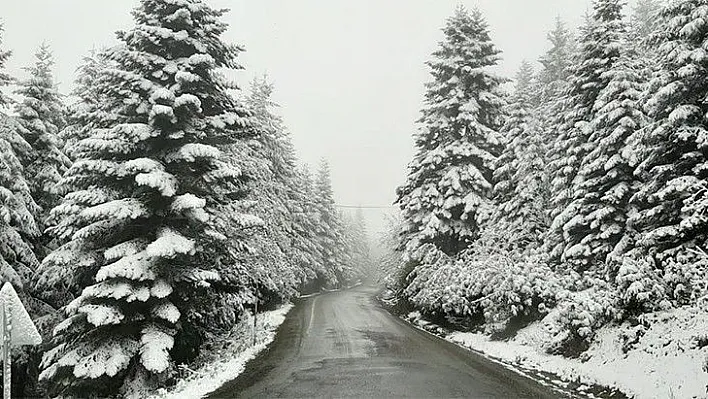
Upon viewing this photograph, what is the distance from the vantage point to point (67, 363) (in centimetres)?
1276

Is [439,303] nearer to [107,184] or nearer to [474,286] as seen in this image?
[474,286]

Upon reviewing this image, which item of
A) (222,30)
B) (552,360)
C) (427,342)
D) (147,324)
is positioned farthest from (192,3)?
(552,360)

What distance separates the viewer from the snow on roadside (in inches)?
451

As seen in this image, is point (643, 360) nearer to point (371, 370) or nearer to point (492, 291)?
point (371, 370)

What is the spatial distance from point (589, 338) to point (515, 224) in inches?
301

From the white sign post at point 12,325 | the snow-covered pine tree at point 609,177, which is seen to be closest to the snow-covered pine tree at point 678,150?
the snow-covered pine tree at point 609,177

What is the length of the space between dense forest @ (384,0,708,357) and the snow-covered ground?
0.36 meters

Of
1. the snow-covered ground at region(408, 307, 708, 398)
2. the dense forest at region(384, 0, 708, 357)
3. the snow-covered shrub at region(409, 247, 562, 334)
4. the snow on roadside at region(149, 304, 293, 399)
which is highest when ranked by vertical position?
the dense forest at region(384, 0, 708, 357)

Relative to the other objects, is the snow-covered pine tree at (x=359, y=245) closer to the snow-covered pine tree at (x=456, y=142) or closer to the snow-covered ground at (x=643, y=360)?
the snow-covered pine tree at (x=456, y=142)

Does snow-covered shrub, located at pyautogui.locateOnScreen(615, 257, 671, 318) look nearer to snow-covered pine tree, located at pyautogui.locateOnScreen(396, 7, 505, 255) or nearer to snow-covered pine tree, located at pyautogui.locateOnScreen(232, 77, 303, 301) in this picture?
snow-covered pine tree, located at pyautogui.locateOnScreen(396, 7, 505, 255)

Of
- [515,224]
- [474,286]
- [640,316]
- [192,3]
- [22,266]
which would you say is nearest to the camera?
[640,316]

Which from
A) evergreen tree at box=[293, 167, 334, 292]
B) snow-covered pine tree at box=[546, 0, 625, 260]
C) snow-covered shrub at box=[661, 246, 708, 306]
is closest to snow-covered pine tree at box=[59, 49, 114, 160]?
snow-covered pine tree at box=[546, 0, 625, 260]

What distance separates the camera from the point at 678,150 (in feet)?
42.0

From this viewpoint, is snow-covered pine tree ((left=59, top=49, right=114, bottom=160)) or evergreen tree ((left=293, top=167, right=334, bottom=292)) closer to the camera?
snow-covered pine tree ((left=59, top=49, right=114, bottom=160))
